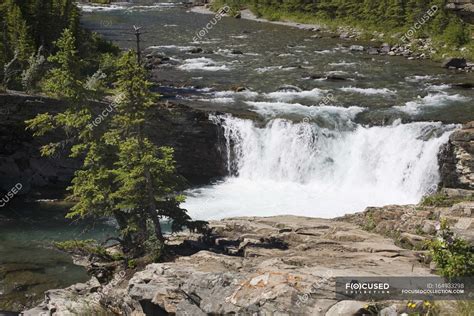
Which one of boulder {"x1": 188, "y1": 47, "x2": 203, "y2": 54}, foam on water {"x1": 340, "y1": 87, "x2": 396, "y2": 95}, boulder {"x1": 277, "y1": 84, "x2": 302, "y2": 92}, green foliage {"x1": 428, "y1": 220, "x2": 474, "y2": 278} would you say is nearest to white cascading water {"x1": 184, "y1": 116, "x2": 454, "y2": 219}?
foam on water {"x1": 340, "y1": 87, "x2": 396, "y2": 95}

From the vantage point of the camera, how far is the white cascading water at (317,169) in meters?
30.3

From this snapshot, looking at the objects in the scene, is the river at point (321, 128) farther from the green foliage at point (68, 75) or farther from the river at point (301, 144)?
the green foliage at point (68, 75)

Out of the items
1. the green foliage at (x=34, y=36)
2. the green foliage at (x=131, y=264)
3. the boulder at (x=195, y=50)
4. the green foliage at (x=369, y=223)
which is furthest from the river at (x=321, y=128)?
the green foliage at (x=131, y=264)

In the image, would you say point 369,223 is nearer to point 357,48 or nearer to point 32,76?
point 32,76

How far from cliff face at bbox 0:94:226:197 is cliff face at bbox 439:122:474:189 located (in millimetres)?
13077

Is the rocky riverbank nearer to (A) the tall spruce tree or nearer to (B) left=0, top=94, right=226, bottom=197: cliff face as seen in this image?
(B) left=0, top=94, right=226, bottom=197: cliff face

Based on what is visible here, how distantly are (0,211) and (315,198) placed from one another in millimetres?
16920

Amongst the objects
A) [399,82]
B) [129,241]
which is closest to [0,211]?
[129,241]

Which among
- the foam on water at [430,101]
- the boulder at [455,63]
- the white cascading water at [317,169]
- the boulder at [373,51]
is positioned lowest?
the white cascading water at [317,169]

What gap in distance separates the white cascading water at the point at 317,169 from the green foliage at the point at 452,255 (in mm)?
15673

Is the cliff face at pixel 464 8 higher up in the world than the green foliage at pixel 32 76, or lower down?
higher up

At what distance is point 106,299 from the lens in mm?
17438

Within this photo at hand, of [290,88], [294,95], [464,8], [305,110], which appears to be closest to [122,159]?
[305,110]

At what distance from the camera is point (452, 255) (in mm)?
12453
